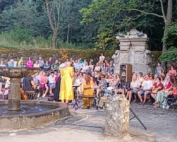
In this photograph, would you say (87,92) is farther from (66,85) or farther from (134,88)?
(134,88)

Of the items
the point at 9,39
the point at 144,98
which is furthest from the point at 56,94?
the point at 9,39

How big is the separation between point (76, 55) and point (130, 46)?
723cm

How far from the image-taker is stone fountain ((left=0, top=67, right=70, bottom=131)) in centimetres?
833

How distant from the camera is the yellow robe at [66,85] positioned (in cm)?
1229

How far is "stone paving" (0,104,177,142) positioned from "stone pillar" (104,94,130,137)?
8.1 inches

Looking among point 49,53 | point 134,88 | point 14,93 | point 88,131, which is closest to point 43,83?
point 134,88

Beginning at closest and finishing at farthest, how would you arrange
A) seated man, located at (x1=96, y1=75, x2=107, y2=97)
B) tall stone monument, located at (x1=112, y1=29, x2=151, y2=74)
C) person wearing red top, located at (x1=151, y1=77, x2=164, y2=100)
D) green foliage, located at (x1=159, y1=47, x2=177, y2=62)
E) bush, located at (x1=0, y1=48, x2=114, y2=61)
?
1. seated man, located at (x1=96, y1=75, x2=107, y2=97)
2. person wearing red top, located at (x1=151, y1=77, x2=164, y2=100)
3. green foliage, located at (x1=159, y1=47, x2=177, y2=62)
4. tall stone monument, located at (x1=112, y1=29, x2=151, y2=74)
5. bush, located at (x1=0, y1=48, x2=114, y2=61)

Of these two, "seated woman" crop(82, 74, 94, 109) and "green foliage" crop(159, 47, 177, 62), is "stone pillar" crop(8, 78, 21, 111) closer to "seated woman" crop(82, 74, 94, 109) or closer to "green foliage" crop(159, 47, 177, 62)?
"seated woman" crop(82, 74, 94, 109)

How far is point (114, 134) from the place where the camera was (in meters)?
7.57

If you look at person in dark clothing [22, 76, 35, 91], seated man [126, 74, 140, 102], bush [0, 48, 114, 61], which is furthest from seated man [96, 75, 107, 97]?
bush [0, 48, 114, 61]

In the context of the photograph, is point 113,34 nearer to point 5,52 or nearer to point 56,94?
point 5,52

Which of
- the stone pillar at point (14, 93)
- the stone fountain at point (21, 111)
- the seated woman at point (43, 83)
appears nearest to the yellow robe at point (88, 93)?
the stone fountain at point (21, 111)

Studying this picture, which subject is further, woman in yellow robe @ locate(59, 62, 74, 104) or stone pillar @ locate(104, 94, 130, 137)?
woman in yellow robe @ locate(59, 62, 74, 104)

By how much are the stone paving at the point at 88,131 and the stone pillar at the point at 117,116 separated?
21 cm
